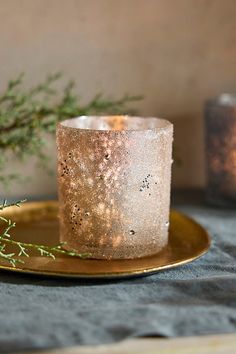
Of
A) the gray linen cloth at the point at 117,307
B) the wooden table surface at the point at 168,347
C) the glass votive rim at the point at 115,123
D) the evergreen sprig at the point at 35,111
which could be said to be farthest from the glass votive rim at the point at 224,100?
the wooden table surface at the point at 168,347

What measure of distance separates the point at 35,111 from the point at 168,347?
0.50 meters

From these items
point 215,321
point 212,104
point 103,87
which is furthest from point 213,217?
point 215,321

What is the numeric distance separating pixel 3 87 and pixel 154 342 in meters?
0.60

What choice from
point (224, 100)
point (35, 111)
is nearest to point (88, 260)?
point (35, 111)

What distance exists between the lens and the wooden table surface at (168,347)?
1.76ft

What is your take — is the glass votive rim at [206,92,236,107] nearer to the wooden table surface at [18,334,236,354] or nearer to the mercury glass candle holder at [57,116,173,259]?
the mercury glass candle holder at [57,116,173,259]

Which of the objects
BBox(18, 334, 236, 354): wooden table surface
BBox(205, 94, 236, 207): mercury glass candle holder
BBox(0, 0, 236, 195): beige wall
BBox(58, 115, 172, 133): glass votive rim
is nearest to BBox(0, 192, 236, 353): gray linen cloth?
BBox(18, 334, 236, 354): wooden table surface

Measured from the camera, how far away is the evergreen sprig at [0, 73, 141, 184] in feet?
3.09

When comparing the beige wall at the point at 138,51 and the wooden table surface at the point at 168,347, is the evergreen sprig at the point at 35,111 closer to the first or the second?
the beige wall at the point at 138,51

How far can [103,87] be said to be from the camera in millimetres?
1081

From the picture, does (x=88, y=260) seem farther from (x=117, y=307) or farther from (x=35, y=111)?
(x=35, y=111)

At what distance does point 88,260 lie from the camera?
721 mm

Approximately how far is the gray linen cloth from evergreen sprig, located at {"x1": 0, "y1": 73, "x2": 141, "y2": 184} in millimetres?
290

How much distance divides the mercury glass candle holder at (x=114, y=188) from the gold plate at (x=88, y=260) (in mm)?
22
